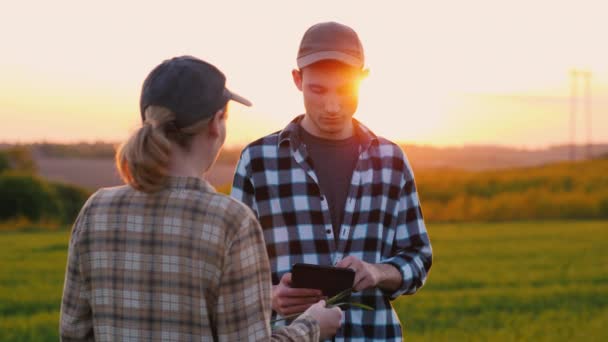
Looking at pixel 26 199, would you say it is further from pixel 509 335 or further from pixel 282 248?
pixel 282 248

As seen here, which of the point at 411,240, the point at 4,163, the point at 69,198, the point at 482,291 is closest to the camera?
the point at 411,240

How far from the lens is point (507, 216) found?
133 feet

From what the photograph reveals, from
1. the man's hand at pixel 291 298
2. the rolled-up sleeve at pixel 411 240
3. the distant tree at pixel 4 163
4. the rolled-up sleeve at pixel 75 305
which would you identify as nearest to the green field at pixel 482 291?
the rolled-up sleeve at pixel 411 240

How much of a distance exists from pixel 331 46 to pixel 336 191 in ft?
1.81

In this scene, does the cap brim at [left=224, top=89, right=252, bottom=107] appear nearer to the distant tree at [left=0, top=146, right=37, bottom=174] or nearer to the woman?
the woman

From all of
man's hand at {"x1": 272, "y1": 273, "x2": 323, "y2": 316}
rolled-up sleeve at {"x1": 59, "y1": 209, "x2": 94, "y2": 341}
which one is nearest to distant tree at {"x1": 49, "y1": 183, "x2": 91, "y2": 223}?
man's hand at {"x1": 272, "y1": 273, "x2": 323, "y2": 316}

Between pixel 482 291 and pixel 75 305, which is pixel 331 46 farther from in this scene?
pixel 482 291

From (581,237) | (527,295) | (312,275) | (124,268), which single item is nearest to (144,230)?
(124,268)

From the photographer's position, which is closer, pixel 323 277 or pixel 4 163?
pixel 323 277

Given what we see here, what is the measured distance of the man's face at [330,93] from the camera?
11.8 feet

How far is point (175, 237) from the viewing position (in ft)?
8.47

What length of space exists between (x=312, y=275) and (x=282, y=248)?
1.36ft

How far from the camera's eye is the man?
12.0ft

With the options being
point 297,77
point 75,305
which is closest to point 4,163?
point 297,77
